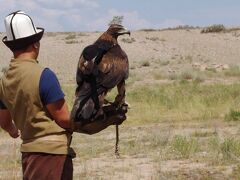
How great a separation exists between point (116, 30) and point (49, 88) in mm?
1181

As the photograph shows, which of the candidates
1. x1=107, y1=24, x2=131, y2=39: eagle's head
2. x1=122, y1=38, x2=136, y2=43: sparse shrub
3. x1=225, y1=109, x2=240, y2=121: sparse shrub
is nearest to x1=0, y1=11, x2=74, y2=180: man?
x1=107, y1=24, x2=131, y2=39: eagle's head

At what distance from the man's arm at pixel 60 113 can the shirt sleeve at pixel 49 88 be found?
3 centimetres

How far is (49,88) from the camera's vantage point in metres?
3.89

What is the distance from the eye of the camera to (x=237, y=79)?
88.7 feet

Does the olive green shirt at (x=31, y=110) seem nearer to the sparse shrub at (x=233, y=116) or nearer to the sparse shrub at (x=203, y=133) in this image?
the sparse shrub at (x=203, y=133)

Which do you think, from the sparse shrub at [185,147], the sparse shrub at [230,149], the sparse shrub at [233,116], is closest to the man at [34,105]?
the sparse shrub at [230,149]

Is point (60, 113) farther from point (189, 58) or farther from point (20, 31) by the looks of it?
point (189, 58)

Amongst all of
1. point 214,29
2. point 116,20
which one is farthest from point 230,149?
point 214,29

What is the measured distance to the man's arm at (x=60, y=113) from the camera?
393 cm

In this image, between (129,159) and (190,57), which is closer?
(129,159)

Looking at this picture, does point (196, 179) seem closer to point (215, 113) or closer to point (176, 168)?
point (176, 168)

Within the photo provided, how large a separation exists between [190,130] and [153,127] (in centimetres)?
122

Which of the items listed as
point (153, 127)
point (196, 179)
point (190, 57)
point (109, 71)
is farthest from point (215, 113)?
point (190, 57)

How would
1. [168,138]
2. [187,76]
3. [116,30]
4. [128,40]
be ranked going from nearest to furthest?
[116,30], [168,138], [187,76], [128,40]
